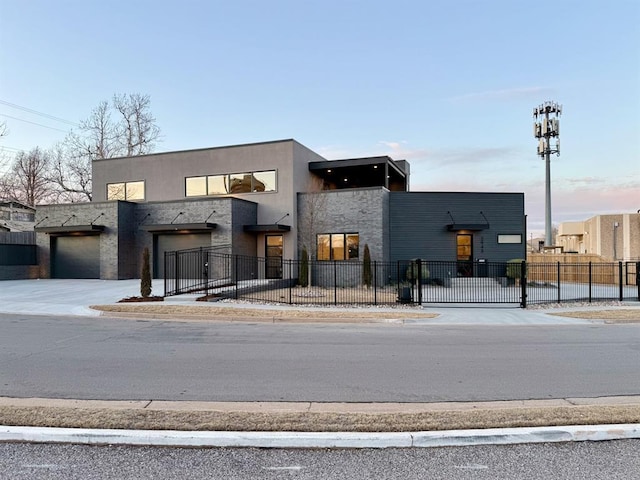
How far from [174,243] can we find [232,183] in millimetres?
4740

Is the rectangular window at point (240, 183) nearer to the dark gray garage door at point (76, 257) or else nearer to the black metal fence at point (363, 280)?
the black metal fence at point (363, 280)

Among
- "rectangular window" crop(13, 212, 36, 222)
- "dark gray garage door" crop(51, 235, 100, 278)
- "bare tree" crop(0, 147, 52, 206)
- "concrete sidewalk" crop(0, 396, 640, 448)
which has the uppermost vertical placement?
"bare tree" crop(0, 147, 52, 206)

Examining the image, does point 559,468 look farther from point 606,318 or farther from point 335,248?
point 335,248

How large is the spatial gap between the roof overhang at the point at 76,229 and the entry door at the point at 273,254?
9.09 meters

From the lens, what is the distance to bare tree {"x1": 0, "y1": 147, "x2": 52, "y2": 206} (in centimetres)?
5125

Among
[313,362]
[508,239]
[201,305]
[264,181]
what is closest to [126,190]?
[264,181]

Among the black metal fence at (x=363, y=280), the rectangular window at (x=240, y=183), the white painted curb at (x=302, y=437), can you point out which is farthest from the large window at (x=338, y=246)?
the white painted curb at (x=302, y=437)

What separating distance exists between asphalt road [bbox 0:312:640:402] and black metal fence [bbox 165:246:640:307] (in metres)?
6.82

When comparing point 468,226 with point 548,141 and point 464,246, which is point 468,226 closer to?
point 464,246

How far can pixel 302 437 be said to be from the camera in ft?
14.2

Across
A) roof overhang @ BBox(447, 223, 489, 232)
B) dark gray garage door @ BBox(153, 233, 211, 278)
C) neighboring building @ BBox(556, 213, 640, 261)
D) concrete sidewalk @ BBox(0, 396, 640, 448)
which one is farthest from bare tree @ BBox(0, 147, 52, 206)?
neighboring building @ BBox(556, 213, 640, 261)

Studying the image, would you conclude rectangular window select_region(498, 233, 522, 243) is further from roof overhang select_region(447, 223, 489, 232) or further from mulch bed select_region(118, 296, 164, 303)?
mulch bed select_region(118, 296, 164, 303)

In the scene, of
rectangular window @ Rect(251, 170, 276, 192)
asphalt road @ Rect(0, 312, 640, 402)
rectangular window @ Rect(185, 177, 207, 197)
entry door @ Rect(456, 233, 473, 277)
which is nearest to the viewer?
asphalt road @ Rect(0, 312, 640, 402)

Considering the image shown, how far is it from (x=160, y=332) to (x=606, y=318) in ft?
43.5
